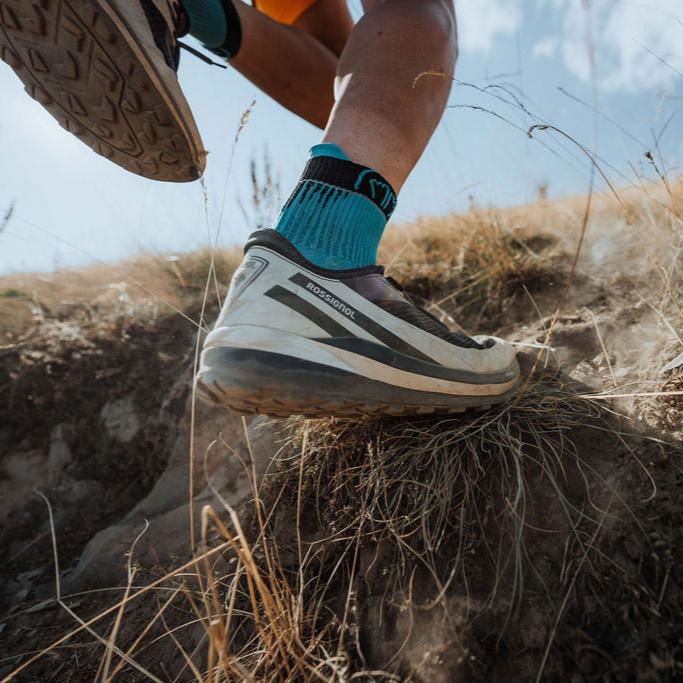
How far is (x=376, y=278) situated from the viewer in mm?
1030

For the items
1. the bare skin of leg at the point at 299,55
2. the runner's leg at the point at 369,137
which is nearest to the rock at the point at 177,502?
the runner's leg at the point at 369,137

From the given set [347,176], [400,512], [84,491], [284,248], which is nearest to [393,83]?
[347,176]

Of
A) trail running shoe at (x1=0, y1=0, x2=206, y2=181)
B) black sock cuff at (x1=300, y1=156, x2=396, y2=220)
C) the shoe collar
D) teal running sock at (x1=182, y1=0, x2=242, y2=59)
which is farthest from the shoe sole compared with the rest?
teal running sock at (x1=182, y1=0, x2=242, y2=59)

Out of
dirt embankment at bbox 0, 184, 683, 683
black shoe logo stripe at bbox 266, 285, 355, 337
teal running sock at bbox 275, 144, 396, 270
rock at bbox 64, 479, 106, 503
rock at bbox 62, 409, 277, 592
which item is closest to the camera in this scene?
dirt embankment at bbox 0, 184, 683, 683

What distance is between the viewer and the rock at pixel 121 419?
1.87m

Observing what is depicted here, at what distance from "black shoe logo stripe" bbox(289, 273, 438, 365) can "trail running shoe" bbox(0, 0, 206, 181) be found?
0.52 meters

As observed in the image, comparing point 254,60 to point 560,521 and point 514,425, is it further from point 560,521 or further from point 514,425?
point 560,521

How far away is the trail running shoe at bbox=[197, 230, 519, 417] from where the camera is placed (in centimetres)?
82

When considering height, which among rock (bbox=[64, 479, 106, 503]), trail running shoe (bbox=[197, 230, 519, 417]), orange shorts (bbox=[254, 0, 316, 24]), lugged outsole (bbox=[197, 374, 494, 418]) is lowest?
rock (bbox=[64, 479, 106, 503])

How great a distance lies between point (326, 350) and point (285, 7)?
1.67m

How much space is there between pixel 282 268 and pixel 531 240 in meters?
1.54

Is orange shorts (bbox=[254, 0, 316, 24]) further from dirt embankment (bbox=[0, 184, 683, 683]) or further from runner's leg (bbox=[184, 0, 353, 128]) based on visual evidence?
dirt embankment (bbox=[0, 184, 683, 683])

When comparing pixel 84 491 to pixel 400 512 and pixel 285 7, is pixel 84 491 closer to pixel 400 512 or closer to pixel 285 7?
pixel 400 512

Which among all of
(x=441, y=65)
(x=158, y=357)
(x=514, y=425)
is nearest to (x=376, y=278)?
(x=514, y=425)
